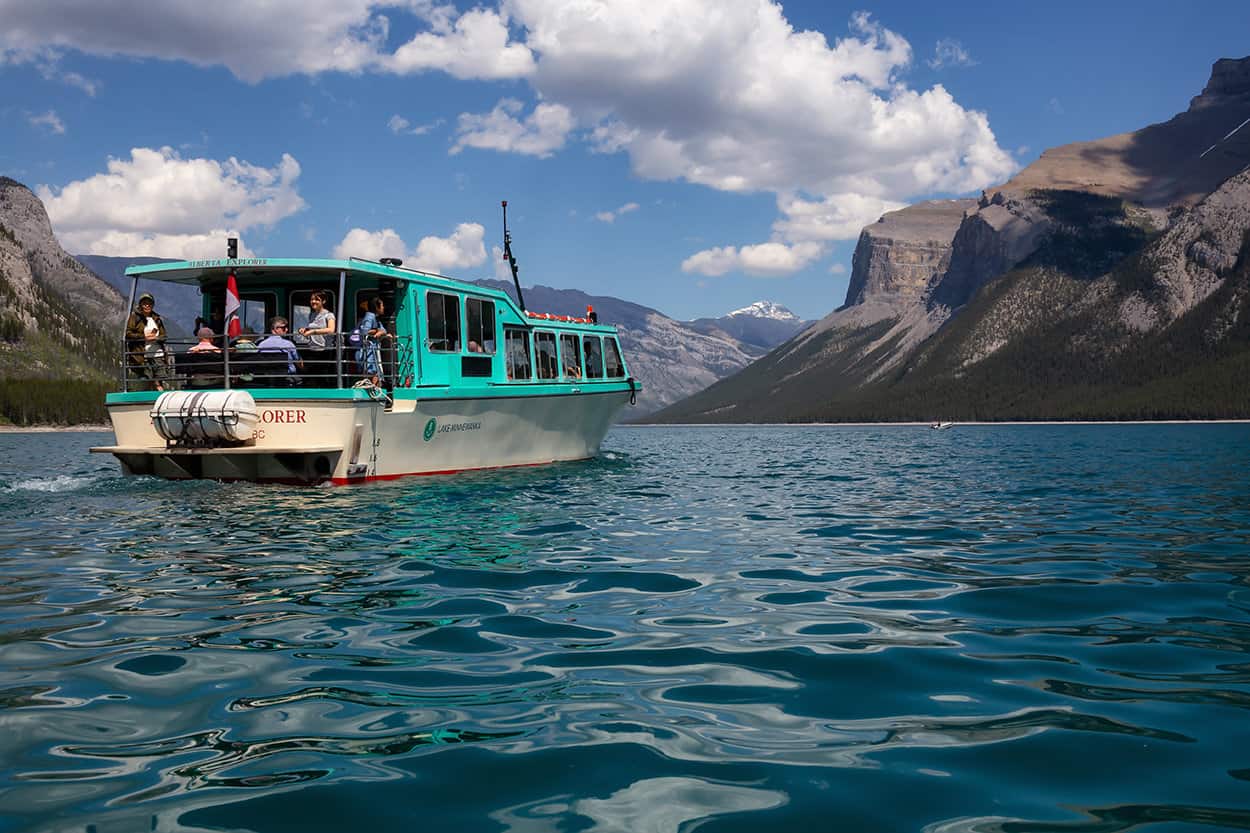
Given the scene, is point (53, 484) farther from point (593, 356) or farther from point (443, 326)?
point (593, 356)

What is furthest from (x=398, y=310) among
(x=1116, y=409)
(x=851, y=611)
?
(x=1116, y=409)

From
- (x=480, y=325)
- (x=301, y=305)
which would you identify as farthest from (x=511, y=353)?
(x=301, y=305)

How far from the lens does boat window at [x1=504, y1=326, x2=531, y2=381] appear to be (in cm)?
2534

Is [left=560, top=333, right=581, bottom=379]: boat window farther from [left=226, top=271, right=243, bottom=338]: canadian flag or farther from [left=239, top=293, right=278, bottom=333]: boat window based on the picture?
[left=226, top=271, right=243, bottom=338]: canadian flag

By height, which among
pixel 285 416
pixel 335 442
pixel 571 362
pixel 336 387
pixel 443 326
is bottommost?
pixel 335 442

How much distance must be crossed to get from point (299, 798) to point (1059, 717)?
12.3ft

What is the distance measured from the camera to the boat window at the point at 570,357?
28312 mm

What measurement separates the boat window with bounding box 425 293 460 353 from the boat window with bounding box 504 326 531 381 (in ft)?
Result: 7.72

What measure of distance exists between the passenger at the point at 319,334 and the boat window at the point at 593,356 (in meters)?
10.9

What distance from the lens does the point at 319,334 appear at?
1942 centimetres

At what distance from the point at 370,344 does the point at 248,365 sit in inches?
99.9

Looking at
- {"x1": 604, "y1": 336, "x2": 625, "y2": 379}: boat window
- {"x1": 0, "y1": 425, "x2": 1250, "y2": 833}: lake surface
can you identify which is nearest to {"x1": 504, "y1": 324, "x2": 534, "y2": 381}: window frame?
{"x1": 604, "y1": 336, "x2": 625, "y2": 379}: boat window

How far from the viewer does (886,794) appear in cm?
399

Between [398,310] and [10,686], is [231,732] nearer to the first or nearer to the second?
[10,686]
